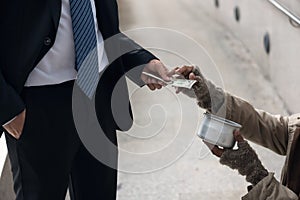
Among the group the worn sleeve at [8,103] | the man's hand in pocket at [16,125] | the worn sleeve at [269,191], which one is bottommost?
the worn sleeve at [269,191]

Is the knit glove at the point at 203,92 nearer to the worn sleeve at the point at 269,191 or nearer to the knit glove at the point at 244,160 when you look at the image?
the knit glove at the point at 244,160

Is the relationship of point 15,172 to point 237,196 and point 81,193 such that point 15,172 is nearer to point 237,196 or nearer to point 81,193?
point 81,193

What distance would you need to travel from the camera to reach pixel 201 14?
17.0 ft

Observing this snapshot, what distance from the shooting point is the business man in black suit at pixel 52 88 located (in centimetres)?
141

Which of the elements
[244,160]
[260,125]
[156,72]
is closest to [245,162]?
[244,160]

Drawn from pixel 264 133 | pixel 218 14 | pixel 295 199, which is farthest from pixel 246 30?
pixel 295 199

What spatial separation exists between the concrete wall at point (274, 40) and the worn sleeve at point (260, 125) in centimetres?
129

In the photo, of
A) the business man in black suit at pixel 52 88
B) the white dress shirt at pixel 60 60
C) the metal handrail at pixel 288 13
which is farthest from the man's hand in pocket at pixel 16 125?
the metal handrail at pixel 288 13

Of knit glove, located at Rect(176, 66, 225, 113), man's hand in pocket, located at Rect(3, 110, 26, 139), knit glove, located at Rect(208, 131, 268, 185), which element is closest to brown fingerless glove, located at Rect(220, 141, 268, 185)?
knit glove, located at Rect(208, 131, 268, 185)

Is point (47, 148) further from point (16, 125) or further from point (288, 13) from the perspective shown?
point (288, 13)

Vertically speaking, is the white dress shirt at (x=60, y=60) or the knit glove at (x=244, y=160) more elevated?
the white dress shirt at (x=60, y=60)

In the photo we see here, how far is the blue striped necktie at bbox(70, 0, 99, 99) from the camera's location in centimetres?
150

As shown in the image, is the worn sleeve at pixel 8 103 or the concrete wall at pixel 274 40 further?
the concrete wall at pixel 274 40

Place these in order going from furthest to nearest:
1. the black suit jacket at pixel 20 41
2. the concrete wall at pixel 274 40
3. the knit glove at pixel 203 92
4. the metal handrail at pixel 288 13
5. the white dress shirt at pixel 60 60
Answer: the concrete wall at pixel 274 40 → the metal handrail at pixel 288 13 → the knit glove at pixel 203 92 → the white dress shirt at pixel 60 60 → the black suit jacket at pixel 20 41
